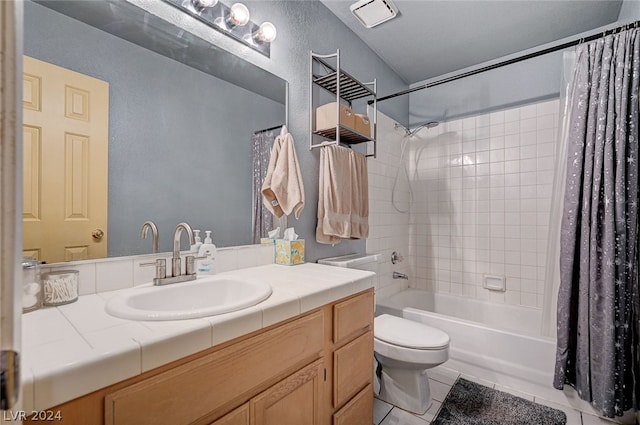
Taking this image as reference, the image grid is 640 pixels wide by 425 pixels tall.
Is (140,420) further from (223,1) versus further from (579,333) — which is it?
(579,333)

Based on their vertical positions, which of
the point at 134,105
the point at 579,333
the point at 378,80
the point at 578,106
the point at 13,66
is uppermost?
the point at 378,80

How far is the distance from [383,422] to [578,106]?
6.67ft

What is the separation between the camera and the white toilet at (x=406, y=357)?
60.6 inches

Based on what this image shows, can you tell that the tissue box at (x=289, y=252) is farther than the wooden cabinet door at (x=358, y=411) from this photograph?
Yes

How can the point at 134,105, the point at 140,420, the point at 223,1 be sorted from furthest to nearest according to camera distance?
the point at 223,1
the point at 134,105
the point at 140,420

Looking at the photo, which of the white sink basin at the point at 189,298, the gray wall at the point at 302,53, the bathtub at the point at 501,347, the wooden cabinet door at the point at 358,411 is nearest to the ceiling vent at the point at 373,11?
the gray wall at the point at 302,53

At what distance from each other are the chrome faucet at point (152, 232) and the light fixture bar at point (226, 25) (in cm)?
89

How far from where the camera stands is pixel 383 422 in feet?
5.20

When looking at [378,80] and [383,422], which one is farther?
[378,80]

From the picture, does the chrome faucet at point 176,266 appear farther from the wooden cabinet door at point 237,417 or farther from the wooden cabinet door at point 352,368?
the wooden cabinet door at point 352,368

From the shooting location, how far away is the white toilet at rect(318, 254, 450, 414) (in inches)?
60.6

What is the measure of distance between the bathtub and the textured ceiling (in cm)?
207

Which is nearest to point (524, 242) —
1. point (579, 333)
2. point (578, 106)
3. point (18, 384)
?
point (579, 333)

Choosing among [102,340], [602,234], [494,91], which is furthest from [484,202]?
[102,340]
